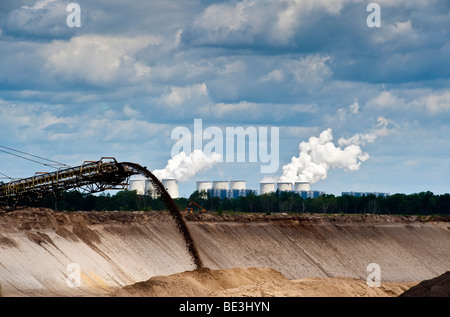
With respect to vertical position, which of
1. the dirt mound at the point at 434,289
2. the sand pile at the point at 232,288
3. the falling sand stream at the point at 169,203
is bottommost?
the sand pile at the point at 232,288

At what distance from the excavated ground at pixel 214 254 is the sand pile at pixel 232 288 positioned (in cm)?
7

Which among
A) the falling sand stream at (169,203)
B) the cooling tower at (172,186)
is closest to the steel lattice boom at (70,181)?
the falling sand stream at (169,203)

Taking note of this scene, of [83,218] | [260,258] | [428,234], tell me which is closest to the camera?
[83,218]

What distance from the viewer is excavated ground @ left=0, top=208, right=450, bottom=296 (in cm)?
4547

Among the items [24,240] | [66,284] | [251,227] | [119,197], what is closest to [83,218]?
[24,240]

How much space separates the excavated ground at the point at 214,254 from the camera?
45469 mm

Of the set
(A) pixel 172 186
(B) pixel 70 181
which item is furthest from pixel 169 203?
(A) pixel 172 186

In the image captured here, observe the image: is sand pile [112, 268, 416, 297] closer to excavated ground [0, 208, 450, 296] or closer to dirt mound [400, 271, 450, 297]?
excavated ground [0, 208, 450, 296]

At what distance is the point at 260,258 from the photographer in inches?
2975

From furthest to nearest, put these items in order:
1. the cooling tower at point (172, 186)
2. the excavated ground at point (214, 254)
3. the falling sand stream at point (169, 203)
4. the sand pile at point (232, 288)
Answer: the cooling tower at point (172, 186) < the falling sand stream at point (169, 203) < the excavated ground at point (214, 254) < the sand pile at point (232, 288)

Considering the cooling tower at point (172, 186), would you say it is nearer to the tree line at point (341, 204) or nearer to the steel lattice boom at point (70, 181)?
the tree line at point (341, 204)
